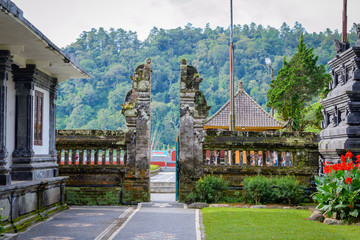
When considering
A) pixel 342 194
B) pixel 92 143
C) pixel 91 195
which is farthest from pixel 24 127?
pixel 342 194

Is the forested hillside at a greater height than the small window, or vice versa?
the forested hillside

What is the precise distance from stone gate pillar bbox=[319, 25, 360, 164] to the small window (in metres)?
7.58

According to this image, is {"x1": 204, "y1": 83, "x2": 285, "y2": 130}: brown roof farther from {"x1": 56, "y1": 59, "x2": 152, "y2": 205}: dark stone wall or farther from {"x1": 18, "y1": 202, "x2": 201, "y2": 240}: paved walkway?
{"x1": 18, "y1": 202, "x2": 201, "y2": 240}: paved walkway

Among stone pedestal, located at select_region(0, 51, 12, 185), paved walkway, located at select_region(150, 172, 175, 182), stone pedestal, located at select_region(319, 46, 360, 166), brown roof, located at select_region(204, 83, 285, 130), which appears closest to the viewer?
stone pedestal, located at select_region(0, 51, 12, 185)

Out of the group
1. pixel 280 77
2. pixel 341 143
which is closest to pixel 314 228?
pixel 341 143

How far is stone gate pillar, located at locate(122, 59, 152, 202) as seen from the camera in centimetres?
1352

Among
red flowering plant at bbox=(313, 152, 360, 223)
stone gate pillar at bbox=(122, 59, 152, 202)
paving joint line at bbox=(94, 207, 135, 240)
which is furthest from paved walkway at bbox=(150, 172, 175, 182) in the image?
red flowering plant at bbox=(313, 152, 360, 223)

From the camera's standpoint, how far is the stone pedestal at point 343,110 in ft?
41.5

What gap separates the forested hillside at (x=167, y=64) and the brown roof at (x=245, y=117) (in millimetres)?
45712

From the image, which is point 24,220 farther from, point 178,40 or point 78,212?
point 178,40

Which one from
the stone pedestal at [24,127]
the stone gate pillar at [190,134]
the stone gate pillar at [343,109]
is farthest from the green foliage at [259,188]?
the stone pedestal at [24,127]

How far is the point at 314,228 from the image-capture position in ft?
29.8

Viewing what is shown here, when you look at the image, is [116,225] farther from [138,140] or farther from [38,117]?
[138,140]

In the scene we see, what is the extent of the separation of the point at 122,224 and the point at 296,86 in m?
27.0
